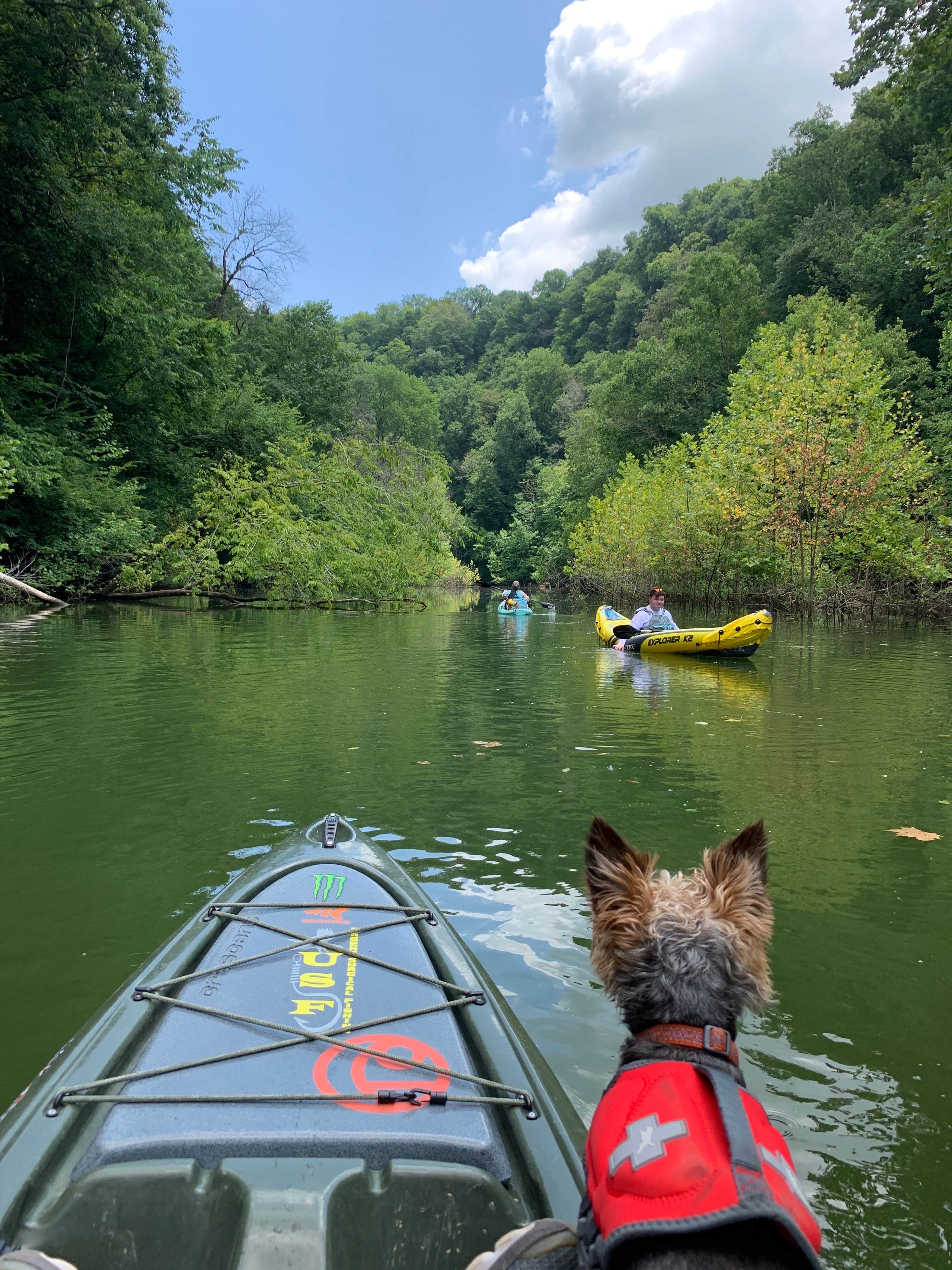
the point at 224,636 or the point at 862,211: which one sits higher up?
the point at 862,211

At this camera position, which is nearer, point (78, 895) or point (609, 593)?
point (78, 895)

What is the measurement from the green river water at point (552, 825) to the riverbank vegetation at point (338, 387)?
289 inches

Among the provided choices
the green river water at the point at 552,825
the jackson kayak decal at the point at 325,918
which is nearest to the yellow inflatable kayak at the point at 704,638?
the green river water at the point at 552,825

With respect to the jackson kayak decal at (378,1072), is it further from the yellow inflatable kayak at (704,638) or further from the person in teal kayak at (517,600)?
the person in teal kayak at (517,600)

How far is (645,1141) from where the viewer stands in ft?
4.85

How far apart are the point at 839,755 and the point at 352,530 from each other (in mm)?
18604

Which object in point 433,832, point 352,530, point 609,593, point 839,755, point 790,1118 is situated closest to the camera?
point 790,1118

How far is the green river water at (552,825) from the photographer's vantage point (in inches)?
112

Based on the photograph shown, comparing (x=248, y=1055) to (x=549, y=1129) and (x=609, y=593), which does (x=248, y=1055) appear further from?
(x=609, y=593)

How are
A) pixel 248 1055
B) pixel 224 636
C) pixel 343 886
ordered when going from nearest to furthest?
pixel 248 1055 < pixel 343 886 < pixel 224 636

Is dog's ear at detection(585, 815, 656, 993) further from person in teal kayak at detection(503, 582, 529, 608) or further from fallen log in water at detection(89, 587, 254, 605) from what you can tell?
person in teal kayak at detection(503, 582, 529, 608)

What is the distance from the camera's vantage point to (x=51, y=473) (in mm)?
17250

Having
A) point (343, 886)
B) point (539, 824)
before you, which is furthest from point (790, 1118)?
point (539, 824)

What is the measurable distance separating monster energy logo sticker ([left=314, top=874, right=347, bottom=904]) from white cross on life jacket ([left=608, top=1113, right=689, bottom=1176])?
2.37 m
